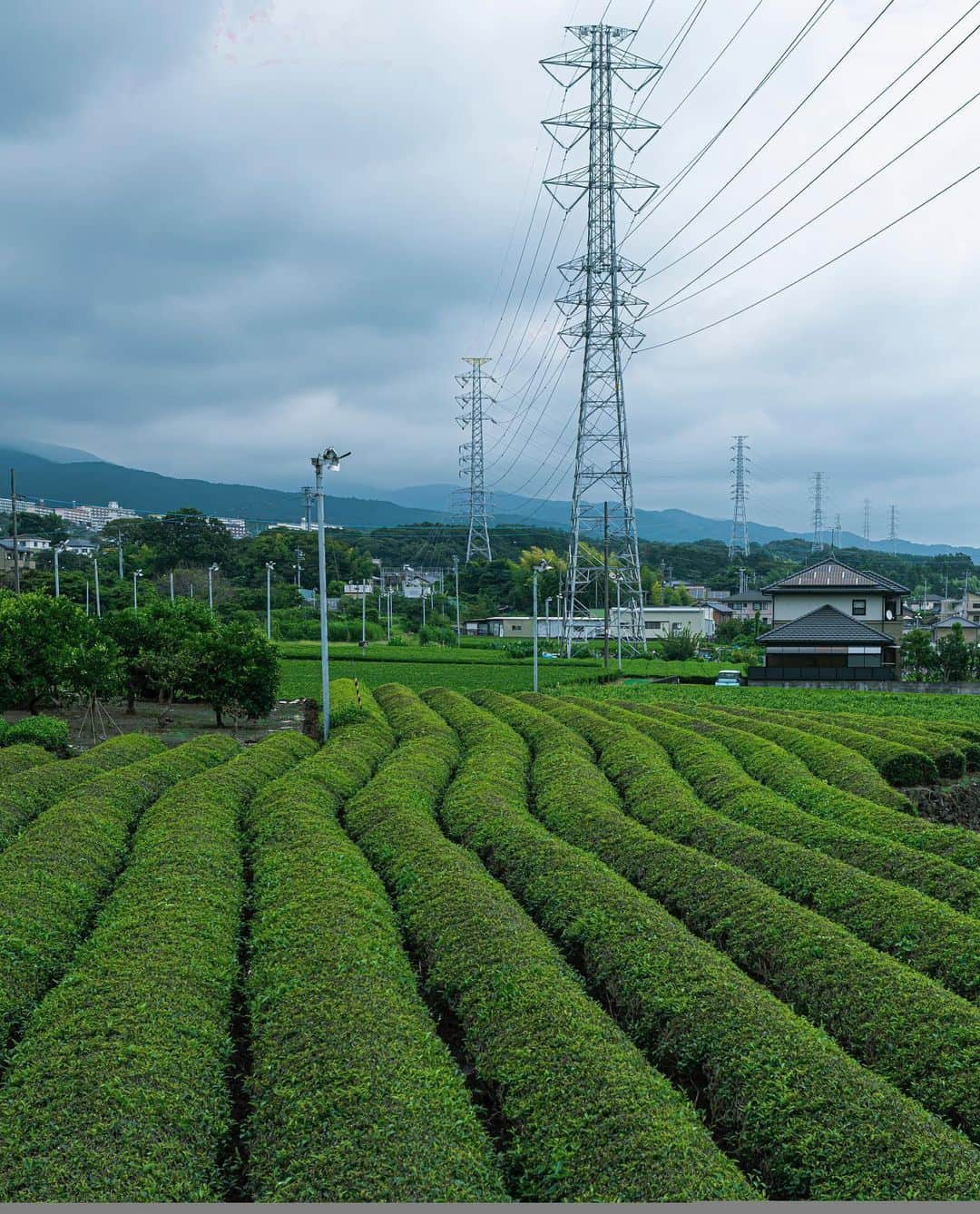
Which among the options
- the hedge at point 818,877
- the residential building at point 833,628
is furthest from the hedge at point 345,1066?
the residential building at point 833,628

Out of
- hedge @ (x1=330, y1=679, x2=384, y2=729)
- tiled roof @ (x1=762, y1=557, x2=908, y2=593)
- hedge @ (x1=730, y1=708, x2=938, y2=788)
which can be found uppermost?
tiled roof @ (x1=762, y1=557, x2=908, y2=593)

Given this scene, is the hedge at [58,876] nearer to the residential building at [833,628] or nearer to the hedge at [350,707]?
the hedge at [350,707]

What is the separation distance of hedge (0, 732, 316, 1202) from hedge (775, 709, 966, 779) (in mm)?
18287

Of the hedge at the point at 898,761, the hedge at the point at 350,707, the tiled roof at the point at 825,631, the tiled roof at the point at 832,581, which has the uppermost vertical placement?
the tiled roof at the point at 832,581

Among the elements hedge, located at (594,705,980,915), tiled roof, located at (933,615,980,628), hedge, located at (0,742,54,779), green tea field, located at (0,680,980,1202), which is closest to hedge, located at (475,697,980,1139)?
green tea field, located at (0,680,980,1202)

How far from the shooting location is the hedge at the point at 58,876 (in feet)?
32.9

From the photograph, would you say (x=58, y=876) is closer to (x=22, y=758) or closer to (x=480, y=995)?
(x=480, y=995)

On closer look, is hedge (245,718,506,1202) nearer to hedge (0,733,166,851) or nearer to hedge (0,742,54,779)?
hedge (0,733,166,851)

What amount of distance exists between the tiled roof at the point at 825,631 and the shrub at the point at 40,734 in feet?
117

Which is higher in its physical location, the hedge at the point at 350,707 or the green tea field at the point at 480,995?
the hedge at the point at 350,707

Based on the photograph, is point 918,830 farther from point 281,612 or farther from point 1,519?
point 1,519

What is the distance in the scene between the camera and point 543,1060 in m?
8.05

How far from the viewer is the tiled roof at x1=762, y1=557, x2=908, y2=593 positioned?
53.9m

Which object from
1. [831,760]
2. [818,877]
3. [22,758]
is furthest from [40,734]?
[818,877]
